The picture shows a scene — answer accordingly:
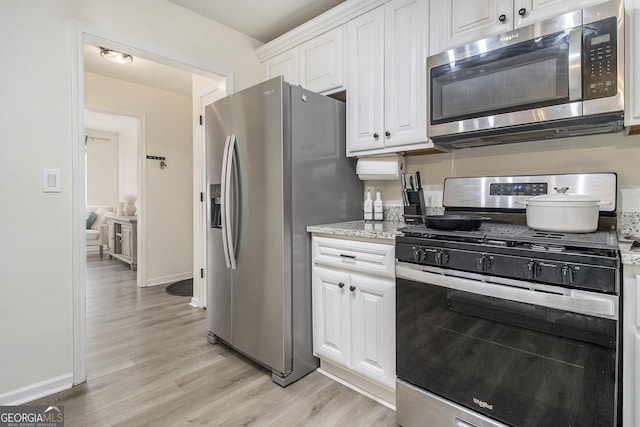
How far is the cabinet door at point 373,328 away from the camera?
1.67 m

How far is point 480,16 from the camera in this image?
1660 millimetres

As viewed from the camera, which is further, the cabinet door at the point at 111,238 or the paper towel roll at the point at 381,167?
the cabinet door at the point at 111,238

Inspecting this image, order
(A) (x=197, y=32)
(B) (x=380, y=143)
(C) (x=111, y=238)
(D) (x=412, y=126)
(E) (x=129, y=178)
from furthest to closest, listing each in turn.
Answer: (E) (x=129, y=178) < (C) (x=111, y=238) < (A) (x=197, y=32) < (B) (x=380, y=143) < (D) (x=412, y=126)

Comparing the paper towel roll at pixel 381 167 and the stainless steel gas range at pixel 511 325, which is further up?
the paper towel roll at pixel 381 167

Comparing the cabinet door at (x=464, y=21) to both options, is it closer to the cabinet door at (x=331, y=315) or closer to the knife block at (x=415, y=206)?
the knife block at (x=415, y=206)

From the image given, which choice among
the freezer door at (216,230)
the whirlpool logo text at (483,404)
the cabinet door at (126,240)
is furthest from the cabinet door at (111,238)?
the whirlpool logo text at (483,404)

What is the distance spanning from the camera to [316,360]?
2094mm

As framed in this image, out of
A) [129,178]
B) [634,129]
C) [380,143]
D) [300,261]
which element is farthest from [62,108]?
[129,178]

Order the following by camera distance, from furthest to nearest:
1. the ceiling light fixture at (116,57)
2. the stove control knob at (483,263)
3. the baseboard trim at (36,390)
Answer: the ceiling light fixture at (116,57) < the baseboard trim at (36,390) < the stove control knob at (483,263)

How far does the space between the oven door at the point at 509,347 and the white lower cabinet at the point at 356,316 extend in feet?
0.43

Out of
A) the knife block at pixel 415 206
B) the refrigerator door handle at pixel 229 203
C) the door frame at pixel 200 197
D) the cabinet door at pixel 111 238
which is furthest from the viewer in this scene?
the cabinet door at pixel 111 238

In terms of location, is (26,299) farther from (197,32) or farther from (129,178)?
(129,178)

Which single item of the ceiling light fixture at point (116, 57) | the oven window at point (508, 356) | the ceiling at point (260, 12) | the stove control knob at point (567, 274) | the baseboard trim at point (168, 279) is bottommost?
the baseboard trim at point (168, 279)

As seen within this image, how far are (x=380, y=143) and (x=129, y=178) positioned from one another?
683 cm
